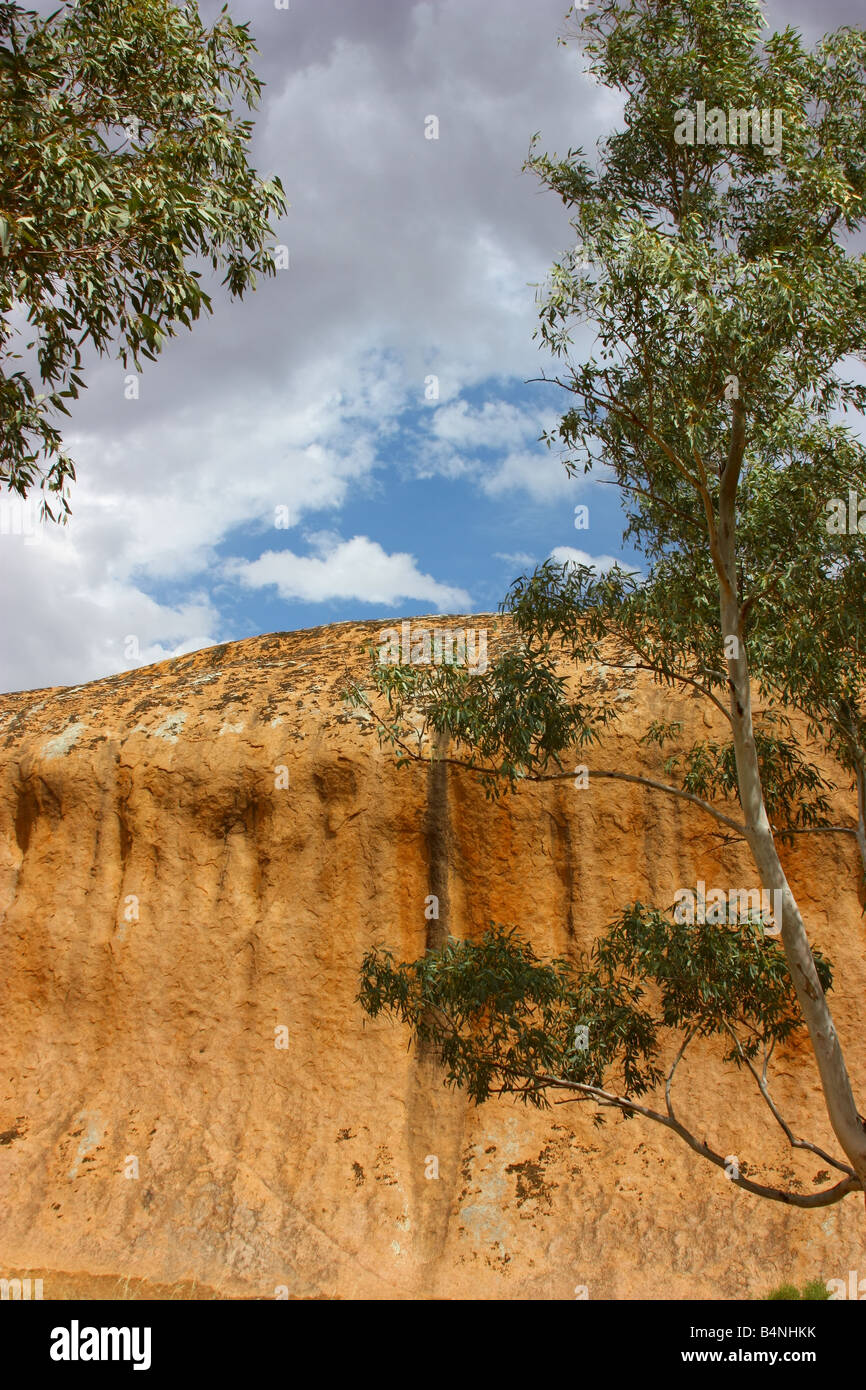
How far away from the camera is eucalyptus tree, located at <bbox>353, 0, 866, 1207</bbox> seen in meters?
9.90

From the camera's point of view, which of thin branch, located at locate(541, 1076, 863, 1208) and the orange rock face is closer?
thin branch, located at locate(541, 1076, 863, 1208)

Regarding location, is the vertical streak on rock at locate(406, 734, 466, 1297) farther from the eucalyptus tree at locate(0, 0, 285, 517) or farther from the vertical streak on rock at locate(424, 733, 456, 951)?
the eucalyptus tree at locate(0, 0, 285, 517)

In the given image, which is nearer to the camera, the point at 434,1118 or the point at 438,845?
the point at 434,1118

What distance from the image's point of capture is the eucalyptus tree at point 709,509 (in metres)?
9.90

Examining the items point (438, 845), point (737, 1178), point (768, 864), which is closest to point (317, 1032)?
point (438, 845)

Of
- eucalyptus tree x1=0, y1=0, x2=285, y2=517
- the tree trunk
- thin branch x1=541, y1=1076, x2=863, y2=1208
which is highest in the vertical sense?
eucalyptus tree x1=0, y1=0, x2=285, y2=517

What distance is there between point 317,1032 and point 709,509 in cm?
1146

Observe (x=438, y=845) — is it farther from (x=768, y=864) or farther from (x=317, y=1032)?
(x=768, y=864)

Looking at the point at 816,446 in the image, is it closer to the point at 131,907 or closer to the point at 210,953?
the point at 210,953

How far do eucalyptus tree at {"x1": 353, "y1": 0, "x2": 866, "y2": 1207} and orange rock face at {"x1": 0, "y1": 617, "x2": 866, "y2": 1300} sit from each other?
4.19 m

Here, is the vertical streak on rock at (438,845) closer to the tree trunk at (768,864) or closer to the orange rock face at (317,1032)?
the orange rock face at (317,1032)

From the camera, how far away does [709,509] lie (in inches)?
392

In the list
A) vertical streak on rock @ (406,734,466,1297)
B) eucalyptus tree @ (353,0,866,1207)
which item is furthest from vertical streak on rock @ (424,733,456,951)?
eucalyptus tree @ (353,0,866,1207)

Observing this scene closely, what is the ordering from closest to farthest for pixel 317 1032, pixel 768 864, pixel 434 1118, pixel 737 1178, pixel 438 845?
pixel 768 864, pixel 737 1178, pixel 434 1118, pixel 317 1032, pixel 438 845
